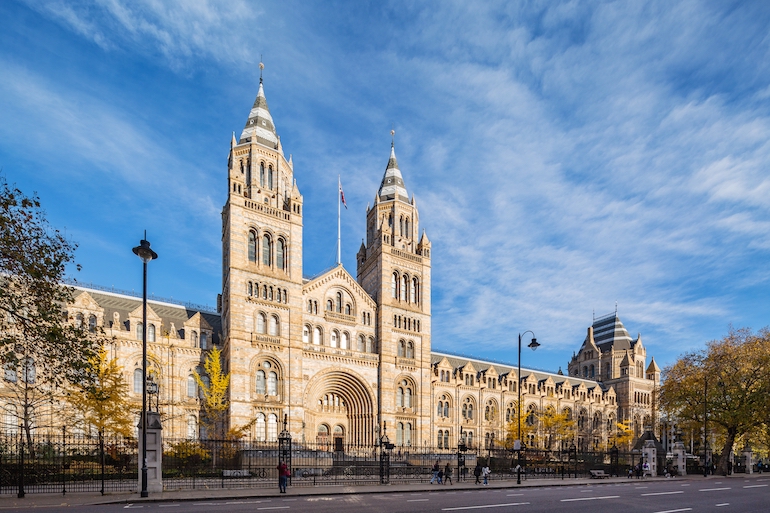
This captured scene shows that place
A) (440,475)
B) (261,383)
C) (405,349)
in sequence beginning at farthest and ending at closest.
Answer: (405,349) → (261,383) → (440,475)

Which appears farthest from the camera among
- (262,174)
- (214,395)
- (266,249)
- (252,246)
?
(262,174)

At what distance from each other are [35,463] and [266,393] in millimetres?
22113

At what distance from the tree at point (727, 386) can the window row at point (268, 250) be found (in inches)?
1548

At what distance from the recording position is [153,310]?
48.8 metres

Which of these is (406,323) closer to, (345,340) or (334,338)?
(345,340)

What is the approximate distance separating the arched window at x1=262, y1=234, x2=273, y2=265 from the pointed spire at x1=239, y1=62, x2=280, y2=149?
968cm

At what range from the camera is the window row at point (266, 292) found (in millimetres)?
47531

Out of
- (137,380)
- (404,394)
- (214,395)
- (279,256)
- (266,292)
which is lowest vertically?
(404,394)

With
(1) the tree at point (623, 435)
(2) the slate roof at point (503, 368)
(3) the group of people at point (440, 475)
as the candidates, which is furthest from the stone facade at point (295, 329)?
(1) the tree at point (623, 435)

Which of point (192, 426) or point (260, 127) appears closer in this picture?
point (192, 426)

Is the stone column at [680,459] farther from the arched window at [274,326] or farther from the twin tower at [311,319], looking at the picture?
the arched window at [274,326]

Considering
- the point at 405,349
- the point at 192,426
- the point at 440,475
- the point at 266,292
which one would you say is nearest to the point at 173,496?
the point at 440,475

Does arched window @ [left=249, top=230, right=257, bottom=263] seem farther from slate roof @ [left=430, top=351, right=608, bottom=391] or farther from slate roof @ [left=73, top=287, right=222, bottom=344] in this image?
slate roof @ [left=430, top=351, right=608, bottom=391]

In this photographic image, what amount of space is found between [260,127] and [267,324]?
19927mm
